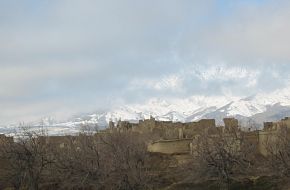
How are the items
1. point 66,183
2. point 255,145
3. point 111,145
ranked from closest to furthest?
point 66,183 < point 111,145 < point 255,145

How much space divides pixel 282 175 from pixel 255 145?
74.3 ft

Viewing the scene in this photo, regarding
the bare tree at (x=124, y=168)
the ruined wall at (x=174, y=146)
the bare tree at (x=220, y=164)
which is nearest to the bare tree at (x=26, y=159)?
the bare tree at (x=124, y=168)

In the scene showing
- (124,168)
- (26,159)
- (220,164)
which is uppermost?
(26,159)

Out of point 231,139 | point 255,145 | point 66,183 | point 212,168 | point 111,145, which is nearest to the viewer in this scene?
point 212,168

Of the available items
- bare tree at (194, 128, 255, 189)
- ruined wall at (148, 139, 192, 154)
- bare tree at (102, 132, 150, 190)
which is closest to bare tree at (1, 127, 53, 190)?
bare tree at (102, 132, 150, 190)

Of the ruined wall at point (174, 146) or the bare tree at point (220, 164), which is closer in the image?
the bare tree at point (220, 164)

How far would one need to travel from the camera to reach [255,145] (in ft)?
222

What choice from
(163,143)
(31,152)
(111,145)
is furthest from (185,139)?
(31,152)

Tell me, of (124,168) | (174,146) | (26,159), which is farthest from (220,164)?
(174,146)

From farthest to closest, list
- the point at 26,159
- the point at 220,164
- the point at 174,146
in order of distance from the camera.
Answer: the point at 174,146
the point at 26,159
the point at 220,164

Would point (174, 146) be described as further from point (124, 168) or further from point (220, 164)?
point (220, 164)

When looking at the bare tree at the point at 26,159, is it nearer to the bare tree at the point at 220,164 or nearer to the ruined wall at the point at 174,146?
the bare tree at the point at 220,164

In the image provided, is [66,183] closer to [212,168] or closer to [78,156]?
[78,156]

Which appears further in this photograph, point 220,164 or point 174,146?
point 174,146
